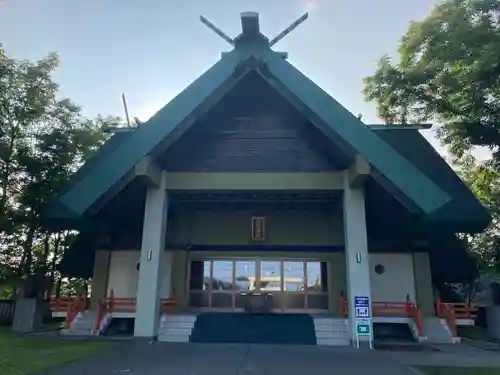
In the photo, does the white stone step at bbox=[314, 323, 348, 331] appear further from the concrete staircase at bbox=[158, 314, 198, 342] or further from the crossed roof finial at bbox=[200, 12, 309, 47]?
the crossed roof finial at bbox=[200, 12, 309, 47]

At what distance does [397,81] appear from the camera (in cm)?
1431

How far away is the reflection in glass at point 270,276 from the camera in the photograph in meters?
11.1

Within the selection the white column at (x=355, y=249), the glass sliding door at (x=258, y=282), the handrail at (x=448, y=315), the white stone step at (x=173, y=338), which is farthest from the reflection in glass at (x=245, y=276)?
the handrail at (x=448, y=315)

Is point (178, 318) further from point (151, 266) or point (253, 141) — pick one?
point (253, 141)

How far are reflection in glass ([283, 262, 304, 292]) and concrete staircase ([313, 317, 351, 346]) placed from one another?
1.78 metres

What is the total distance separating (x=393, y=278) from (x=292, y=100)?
5.71 m

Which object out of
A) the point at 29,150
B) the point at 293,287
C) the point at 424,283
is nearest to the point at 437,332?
the point at 424,283

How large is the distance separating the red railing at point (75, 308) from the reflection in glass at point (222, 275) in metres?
3.38

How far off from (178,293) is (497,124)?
985 cm

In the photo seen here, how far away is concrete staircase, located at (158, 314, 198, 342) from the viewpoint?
8.68 meters

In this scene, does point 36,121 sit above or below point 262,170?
above

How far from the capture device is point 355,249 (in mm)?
8211

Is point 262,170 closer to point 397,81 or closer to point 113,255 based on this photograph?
point 113,255

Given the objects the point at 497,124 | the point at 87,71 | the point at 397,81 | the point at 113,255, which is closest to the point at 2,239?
the point at 113,255
